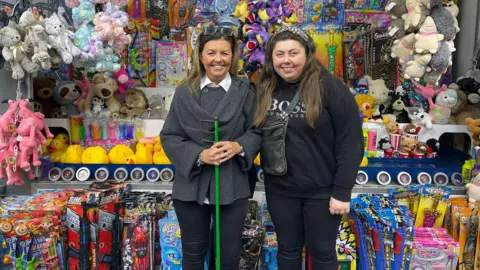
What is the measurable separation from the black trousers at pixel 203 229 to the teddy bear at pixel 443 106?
80.8 inches

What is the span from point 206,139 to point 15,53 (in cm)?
147

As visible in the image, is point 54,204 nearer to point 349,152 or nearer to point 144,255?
point 144,255

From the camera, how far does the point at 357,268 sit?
105 inches

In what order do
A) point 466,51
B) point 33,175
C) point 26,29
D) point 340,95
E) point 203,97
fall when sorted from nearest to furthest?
point 340,95 < point 203,97 < point 26,29 < point 33,175 < point 466,51

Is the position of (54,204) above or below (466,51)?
below

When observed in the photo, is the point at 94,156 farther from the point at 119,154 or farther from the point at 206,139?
the point at 206,139

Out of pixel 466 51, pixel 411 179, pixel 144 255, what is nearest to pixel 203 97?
pixel 144 255

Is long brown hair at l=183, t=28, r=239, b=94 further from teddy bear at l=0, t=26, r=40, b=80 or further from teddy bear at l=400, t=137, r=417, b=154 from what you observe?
teddy bear at l=400, t=137, r=417, b=154

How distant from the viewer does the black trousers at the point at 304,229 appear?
2.08 m

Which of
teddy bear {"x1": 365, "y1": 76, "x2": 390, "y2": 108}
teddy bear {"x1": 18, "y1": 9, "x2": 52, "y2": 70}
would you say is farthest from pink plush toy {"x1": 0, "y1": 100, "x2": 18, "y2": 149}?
teddy bear {"x1": 365, "y1": 76, "x2": 390, "y2": 108}

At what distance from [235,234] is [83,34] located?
1.62 metres

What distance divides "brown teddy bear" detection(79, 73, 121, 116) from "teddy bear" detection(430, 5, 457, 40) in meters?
2.34

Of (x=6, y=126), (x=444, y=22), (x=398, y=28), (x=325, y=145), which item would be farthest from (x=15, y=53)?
(x=444, y=22)

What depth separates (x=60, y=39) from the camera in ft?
9.12
